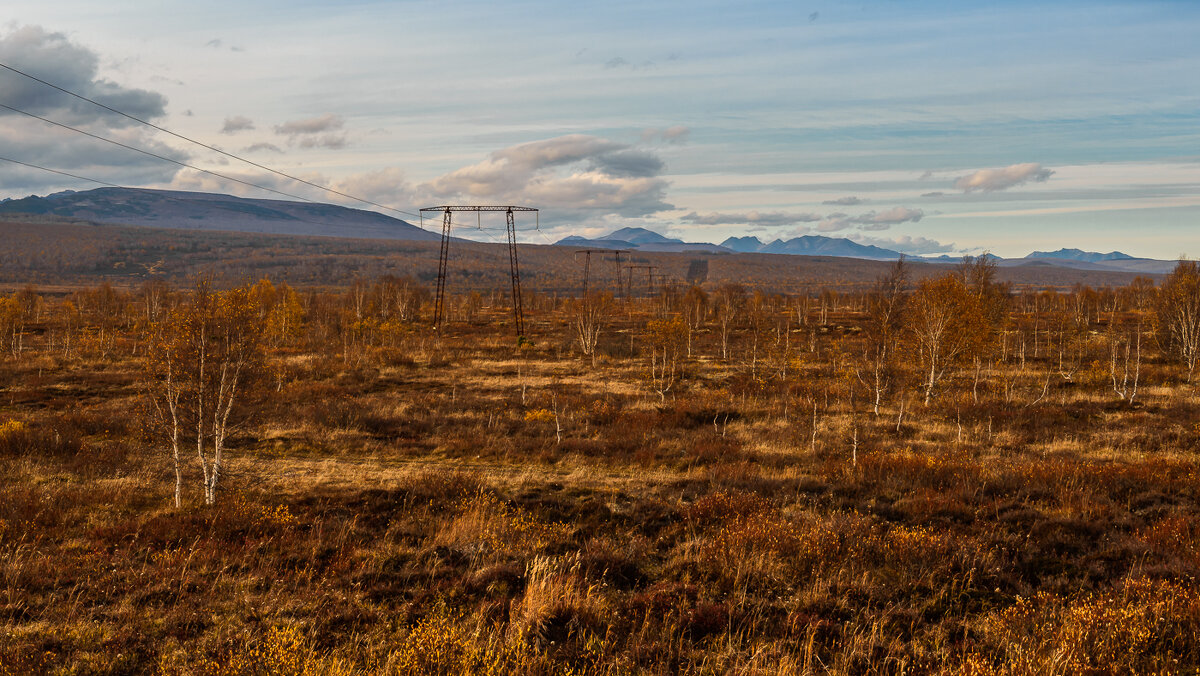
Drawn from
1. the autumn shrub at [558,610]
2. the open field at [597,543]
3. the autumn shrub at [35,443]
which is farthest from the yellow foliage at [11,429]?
the autumn shrub at [558,610]

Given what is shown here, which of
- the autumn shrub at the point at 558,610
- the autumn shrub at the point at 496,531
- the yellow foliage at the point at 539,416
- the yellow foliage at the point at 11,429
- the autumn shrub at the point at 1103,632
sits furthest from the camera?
the yellow foliage at the point at 539,416

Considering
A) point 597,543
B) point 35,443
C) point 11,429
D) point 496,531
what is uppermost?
point 597,543

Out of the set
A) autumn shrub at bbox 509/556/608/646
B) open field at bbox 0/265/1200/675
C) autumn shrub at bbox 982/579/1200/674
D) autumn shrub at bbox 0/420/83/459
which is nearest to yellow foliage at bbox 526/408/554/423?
open field at bbox 0/265/1200/675

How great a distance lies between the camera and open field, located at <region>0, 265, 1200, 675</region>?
6738 mm

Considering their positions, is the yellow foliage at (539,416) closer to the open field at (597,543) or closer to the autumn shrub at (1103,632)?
the open field at (597,543)

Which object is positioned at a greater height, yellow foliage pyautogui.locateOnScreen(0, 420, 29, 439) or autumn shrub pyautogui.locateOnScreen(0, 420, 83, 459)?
yellow foliage pyautogui.locateOnScreen(0, 420, 29, 439)

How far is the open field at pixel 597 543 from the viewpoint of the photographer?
6738 millimetres

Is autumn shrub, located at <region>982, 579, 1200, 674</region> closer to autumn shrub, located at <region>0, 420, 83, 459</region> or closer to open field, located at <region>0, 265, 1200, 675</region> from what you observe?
open field, located at <region>0, 265, 1200, 675</region>

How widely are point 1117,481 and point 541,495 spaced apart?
14.5m

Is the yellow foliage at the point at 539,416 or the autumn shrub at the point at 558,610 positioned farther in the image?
the yellow foliage at the point at 539,416

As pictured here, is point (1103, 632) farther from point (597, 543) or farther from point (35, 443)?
point (35, 443)

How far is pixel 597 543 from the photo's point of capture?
33.7 feet

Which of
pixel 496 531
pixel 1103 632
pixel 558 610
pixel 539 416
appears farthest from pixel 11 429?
pixel 1103 632

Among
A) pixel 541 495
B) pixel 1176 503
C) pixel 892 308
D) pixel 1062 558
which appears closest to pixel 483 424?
pixel 541 495
